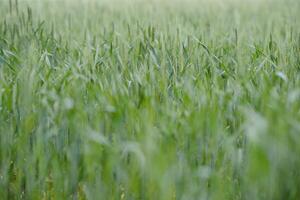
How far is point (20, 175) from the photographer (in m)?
1.34

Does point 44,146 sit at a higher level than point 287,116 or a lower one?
lower

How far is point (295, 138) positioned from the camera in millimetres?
1102

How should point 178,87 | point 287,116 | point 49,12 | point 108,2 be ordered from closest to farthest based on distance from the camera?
point 287,116 < point 178,87 < point 49,12 < point 108,2

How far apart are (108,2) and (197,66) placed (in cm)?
251

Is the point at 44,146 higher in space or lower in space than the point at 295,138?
lower

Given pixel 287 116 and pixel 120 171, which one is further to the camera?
pixel 120 171

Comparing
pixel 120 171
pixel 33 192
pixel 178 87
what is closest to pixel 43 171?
pixel 33 192

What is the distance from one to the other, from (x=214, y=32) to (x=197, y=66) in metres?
0.69

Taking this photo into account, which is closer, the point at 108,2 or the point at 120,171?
the point at 120,171

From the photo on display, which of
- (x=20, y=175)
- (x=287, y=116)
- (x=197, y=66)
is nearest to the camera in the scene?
(x=287, y=116)

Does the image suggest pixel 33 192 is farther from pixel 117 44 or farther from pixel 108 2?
pixel 108 2

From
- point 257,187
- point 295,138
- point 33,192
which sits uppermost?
point 295,138

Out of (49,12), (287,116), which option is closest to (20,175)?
(287,116)

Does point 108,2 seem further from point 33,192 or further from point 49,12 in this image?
point 33,192
